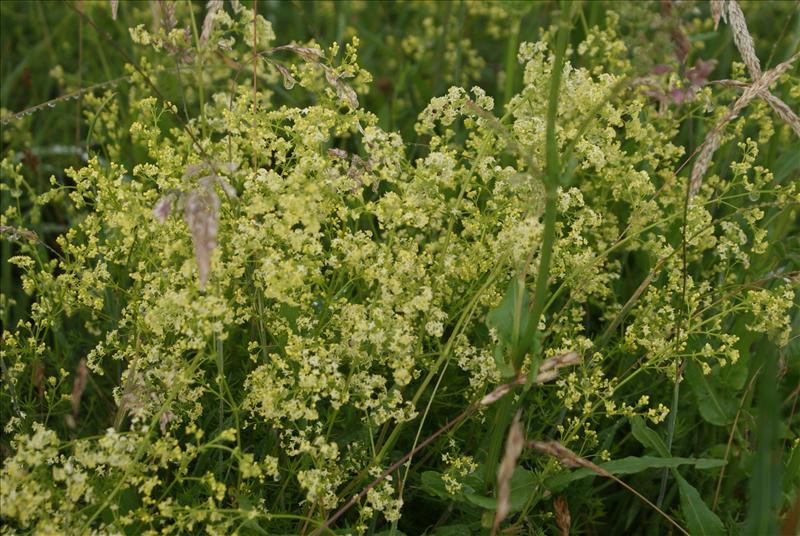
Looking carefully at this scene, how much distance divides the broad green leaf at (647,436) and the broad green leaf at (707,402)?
12.1 inches

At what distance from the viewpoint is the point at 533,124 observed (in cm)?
215

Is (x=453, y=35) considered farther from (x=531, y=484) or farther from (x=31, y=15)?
(x=531, y=484)

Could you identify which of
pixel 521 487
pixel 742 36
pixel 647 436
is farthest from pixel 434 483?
pixel 742 36

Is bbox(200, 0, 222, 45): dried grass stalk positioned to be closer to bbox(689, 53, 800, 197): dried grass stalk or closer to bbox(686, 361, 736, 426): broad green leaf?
bbox(689, 53, 800, 197): dried grass stalk

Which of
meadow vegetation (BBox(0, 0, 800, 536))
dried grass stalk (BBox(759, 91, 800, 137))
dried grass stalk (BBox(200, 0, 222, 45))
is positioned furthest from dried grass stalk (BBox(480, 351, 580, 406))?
dried grass stalk (BBox(200, 0, 222, 45))

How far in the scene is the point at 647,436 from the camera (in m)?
2.16

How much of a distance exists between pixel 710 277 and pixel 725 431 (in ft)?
1.60

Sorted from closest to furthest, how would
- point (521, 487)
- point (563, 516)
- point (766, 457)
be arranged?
point (766, 457), point (563, 516), point (521, 487)

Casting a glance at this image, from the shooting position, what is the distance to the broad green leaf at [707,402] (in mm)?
2424

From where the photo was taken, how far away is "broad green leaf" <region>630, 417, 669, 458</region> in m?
2.15

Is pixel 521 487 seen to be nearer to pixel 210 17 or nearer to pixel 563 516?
pixel 563 516

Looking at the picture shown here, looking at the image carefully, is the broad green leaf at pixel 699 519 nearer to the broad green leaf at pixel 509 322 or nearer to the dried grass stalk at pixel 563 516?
the dried grass stalk at pixel 563 516

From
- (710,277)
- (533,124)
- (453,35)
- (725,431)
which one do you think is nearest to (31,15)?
(453,35)

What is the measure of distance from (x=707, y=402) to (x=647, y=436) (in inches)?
14.7
